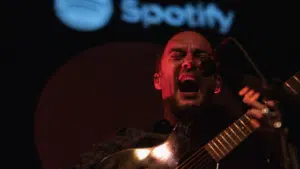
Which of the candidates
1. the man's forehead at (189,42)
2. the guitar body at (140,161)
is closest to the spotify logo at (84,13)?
the man's forehead at (189,42)

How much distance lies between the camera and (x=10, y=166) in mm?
1611

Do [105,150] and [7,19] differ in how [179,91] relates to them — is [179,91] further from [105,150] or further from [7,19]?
[7,19]

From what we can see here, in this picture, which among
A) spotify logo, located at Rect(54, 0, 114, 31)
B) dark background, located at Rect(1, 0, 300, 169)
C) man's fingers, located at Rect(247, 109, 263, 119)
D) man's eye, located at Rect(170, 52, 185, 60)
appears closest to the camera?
man's fingers, located at Rect(247, 109, 263, 119)

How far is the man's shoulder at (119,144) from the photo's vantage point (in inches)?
53.9

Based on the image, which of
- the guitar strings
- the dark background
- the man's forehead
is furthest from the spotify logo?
the guitar strings

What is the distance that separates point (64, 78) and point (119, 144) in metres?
0.58

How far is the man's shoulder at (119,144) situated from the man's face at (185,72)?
0.19 metres

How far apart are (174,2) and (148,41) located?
0.38 meters

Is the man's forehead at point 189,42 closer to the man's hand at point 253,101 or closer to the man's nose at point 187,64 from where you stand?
the man's nose at point 187,64

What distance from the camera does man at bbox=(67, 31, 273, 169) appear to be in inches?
50.0

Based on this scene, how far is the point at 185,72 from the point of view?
4.51 feet

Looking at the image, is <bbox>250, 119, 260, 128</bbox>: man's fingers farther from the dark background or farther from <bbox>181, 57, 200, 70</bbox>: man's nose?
the dark background

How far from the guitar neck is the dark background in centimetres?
73

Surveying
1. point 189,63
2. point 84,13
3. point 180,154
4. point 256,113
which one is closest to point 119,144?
point 180,154
